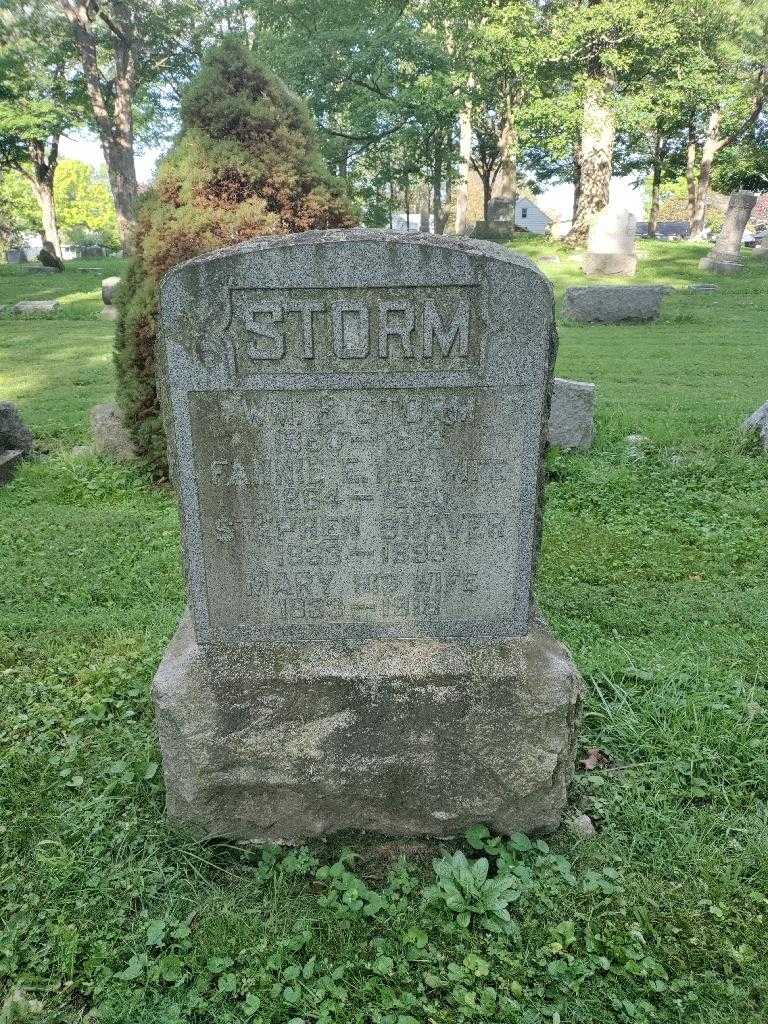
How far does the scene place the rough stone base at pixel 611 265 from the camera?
1599cm

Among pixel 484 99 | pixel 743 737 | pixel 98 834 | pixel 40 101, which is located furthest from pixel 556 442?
pixel 40 101

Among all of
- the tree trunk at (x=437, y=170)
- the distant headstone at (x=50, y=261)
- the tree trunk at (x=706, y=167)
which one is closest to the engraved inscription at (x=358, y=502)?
the tree trunk at (x=437, y=170)

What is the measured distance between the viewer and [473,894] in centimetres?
235

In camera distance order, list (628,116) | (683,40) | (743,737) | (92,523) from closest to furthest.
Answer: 1. (743,737)
2. (92,523)
3. (628,116)
4. (683,40)

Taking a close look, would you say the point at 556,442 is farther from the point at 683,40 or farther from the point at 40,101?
the point at 40,101

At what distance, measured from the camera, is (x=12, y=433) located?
648 cm

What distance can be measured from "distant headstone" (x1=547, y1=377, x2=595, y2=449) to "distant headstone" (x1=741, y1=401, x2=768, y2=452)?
4.36 ft

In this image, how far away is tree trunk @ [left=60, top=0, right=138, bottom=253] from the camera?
70.1 ft

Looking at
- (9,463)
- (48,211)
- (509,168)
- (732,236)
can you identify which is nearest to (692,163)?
(509,168)

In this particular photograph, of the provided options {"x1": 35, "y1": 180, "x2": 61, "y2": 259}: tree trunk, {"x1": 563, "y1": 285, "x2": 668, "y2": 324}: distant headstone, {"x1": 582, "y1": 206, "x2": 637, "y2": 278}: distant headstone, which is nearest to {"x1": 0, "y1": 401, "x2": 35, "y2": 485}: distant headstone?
{"x1": 563, "y1": 285, "x2": 668, "y2": 324}: distant headstone

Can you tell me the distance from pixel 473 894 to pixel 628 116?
70.6ft

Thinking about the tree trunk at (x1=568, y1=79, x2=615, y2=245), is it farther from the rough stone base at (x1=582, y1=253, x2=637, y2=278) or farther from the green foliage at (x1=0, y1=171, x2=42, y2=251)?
the green foliage at (x1=0, y1=171, x2=42, y2=251)

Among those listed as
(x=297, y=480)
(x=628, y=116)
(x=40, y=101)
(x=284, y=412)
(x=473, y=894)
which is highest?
(x=40, y=101)

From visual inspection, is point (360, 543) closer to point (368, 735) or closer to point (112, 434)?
point (368, 735)
